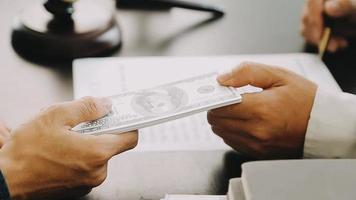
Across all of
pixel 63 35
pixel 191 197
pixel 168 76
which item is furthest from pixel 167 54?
pixel 191 197

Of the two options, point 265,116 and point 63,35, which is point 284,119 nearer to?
point 265,116

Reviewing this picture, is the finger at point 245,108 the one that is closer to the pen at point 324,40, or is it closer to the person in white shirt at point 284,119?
the person in white shirt at point 284,119

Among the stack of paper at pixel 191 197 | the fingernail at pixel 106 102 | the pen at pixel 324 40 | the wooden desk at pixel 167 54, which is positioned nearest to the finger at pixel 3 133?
the wooden desk at pixel 167 54

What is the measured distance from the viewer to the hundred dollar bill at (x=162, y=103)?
2.43ft

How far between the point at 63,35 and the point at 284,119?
0.42 meters

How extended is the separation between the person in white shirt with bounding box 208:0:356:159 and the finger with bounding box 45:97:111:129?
6.6 inches

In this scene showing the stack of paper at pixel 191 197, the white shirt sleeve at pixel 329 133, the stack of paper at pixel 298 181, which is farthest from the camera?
Answer: the white shirt sleeve at pixel 329 133

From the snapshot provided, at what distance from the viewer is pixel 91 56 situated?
1007mm

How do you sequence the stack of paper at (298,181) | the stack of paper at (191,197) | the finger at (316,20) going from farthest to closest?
1. the finger at (316,20)
2. the stack of paper at (191,197)
3. the stack of paper at (298,181)

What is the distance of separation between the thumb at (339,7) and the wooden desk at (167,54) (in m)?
0.08

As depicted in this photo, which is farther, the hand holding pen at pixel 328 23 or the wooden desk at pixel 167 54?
the hand holding pen at pixel 328 23

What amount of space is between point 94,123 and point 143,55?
1.04ft

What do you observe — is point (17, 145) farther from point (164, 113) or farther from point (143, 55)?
point (143, 55)

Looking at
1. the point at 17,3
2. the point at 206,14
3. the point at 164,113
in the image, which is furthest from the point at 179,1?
the point at 164,113
